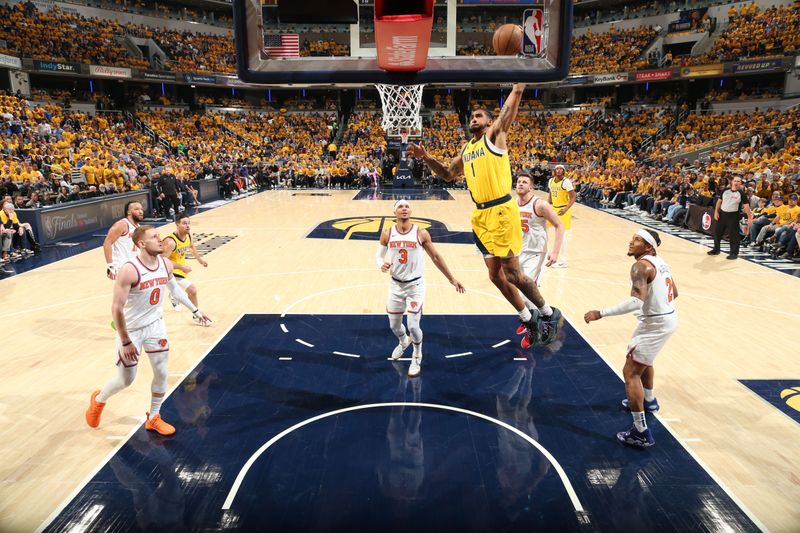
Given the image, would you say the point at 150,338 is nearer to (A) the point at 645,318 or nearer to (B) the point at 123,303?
(B) the point at 123,303

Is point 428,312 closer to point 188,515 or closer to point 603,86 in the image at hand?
point 188,515

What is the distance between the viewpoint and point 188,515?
3.49 meters

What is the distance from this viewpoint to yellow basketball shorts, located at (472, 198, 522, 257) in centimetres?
483

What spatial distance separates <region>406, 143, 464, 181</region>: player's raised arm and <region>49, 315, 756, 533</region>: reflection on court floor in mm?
2111

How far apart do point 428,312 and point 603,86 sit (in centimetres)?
3522

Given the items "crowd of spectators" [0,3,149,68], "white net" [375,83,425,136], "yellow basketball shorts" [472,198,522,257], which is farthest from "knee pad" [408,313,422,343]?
"crowd of spectators" [0,3,149,68]

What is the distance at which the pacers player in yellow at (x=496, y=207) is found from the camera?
15.4 feet

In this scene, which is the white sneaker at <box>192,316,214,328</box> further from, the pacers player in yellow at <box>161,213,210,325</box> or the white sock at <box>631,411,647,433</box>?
the white sock at <box>631,411,647,433</box>

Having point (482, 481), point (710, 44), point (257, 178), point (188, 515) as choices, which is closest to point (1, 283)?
point (188, 515)

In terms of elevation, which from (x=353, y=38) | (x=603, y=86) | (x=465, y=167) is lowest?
(x=465, y=167)

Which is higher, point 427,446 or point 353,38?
point 353,38

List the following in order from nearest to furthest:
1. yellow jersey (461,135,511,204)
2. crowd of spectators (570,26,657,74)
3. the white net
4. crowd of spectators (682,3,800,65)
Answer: yellow jersey (461,135,511,204) < the white net < crowd of spectators (682,3,800,65) < crowd of spectators (570,26,657,74)

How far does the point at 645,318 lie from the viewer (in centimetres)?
429

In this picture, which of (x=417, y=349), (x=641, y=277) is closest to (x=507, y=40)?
(x=641, y=277)
